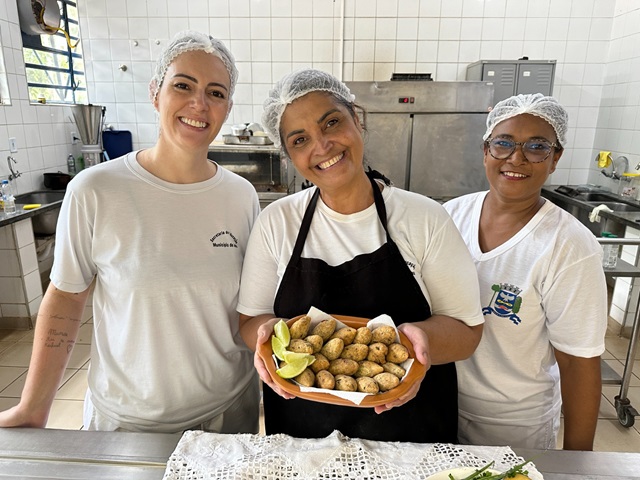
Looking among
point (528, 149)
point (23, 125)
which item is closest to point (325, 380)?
point (528, 149)

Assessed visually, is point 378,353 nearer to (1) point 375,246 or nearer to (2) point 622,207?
(1) point 375,246

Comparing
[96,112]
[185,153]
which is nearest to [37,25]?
[96,112]

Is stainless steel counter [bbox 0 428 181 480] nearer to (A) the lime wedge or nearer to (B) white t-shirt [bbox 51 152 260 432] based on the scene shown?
(B) white t-shirt [bbox 51 152 260 432]

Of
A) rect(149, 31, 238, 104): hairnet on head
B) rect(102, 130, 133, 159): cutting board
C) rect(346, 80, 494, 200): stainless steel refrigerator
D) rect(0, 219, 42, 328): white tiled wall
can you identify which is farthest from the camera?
rect(102, 130, 133, 159): cutting board

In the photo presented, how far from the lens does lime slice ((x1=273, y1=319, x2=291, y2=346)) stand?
95cm

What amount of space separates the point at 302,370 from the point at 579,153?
5151 millimetres

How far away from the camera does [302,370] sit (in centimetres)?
91

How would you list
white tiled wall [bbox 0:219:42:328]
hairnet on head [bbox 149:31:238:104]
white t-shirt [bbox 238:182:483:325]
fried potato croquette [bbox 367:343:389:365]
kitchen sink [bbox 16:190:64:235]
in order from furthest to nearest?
kitchen sink [bbox 16:190:64:235]
white tiled wall [bbox 0:219:42:328]
hairnet on head [bbox 149:31:238:104]
white t-shirt [bbox 238:182:483:325]
fried potato croquette [bbox 367:343:389:365]

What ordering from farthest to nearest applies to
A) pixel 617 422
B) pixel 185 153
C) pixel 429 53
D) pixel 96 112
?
pixel 429 53, pixel 96 112, pixel 617 422, pixel 185 153

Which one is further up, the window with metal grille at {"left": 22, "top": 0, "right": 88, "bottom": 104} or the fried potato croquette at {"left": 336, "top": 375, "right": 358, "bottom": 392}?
the window with metal grille at {"left": 22, "top": 0, "right": 88, "bottom": 104}

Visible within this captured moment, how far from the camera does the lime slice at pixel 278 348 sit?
932 millimetres

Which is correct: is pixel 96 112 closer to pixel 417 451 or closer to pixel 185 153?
pixel 185 153

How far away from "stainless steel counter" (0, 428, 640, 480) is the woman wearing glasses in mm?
250

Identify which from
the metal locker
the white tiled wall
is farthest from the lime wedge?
the metal locker
